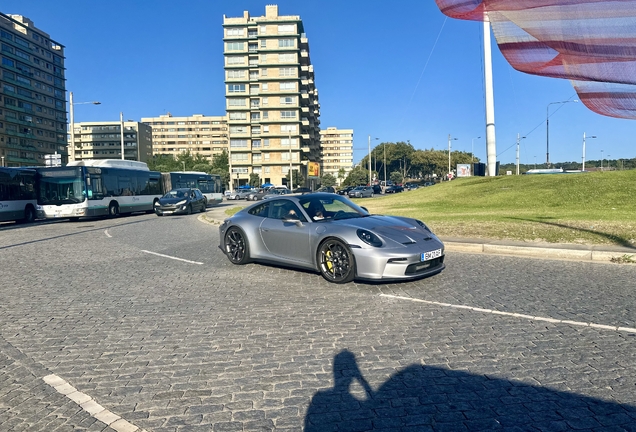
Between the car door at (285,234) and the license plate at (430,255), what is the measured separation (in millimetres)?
1766

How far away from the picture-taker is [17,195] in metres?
22.1

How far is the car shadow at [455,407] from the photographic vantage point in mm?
2971

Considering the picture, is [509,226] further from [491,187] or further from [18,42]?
[18,42]

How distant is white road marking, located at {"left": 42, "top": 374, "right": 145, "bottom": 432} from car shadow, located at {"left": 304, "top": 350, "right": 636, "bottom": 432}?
1204 mm

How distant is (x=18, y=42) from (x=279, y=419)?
112034 millimetres

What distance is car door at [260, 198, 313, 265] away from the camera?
745 centimetres

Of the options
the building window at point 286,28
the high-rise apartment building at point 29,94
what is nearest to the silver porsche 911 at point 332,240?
the building window at point 286,28

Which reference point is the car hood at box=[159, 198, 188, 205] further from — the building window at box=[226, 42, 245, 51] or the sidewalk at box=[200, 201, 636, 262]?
the building window at box=[226, 42, 245, 51]

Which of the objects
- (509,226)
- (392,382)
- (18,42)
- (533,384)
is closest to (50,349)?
(392,382)

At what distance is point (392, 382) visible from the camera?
362cm

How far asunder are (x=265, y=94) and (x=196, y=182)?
53.7m

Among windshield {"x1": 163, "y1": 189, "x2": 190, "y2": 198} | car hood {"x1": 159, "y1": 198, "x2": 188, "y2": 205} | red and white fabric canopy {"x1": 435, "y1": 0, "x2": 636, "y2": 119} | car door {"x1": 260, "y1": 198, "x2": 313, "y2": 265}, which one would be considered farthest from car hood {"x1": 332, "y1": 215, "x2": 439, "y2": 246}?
windshield {"x1": 163, "y1": 189, "x2": 190, "y2": 198}

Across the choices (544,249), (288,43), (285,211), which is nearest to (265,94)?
(288,43)

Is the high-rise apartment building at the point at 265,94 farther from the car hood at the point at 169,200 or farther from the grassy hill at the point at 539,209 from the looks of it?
the car hood at the point at 169,200
